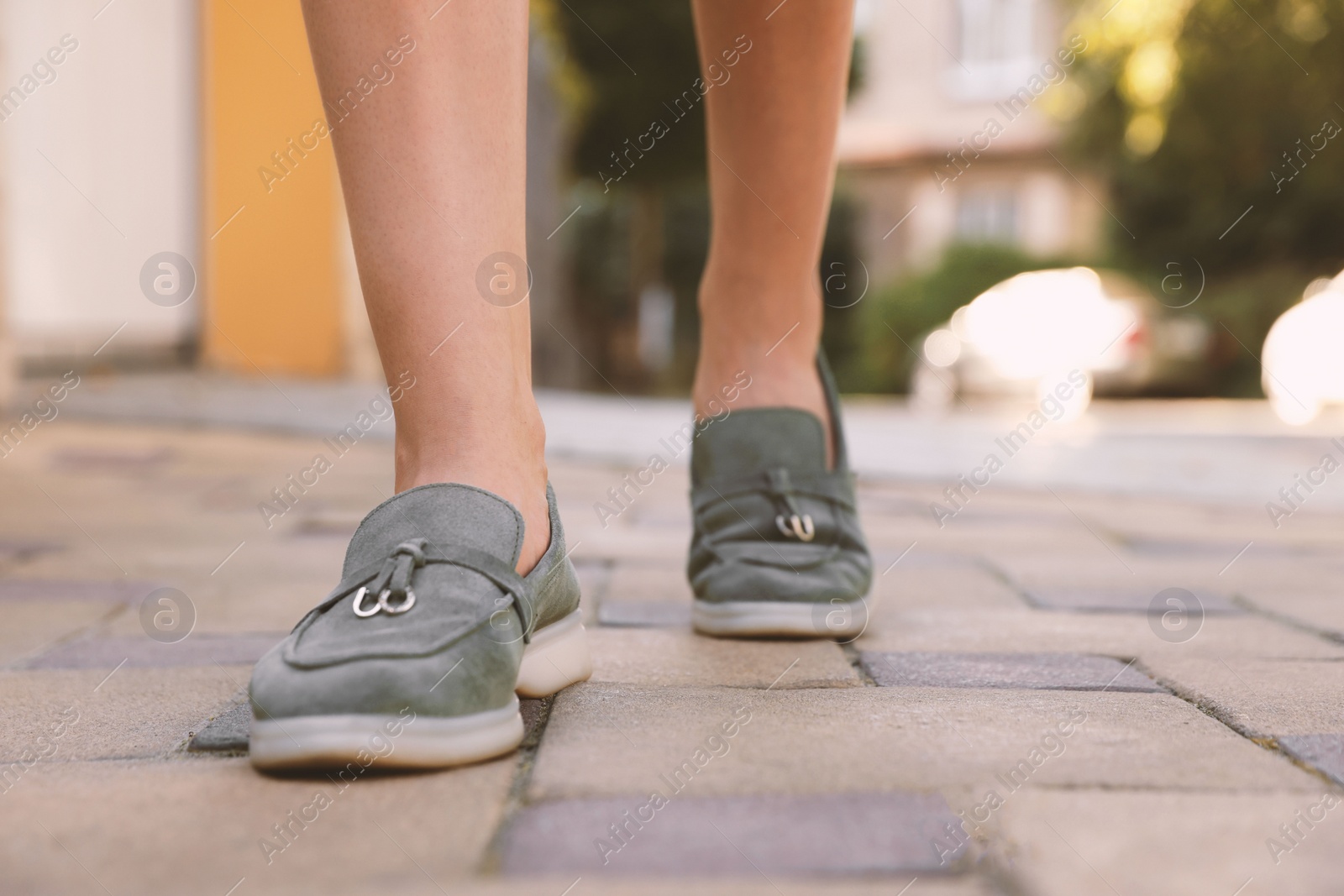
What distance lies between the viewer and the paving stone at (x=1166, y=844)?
652 mm

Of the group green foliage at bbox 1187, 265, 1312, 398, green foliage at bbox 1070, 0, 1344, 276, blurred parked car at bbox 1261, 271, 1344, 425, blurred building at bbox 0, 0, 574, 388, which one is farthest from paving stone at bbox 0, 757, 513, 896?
green foliage at bbox 1187, 265, 1312, 398

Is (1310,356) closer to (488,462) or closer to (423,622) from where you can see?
(488,462)

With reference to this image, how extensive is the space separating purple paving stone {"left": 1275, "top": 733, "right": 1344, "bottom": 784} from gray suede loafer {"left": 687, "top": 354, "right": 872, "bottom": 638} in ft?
1.54

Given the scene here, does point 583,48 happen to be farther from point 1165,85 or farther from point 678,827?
point 678,827

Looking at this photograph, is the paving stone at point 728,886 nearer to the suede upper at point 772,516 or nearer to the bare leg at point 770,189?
the suede upper at point 772,516

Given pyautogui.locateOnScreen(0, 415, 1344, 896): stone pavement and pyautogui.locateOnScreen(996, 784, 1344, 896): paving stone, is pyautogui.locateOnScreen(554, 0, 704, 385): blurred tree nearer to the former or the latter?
pyautogui.locateOnScreen(0, 415, 1344, 896): stone pavement

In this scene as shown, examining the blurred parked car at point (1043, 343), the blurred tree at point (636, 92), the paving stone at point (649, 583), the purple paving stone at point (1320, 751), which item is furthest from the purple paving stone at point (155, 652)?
the blurred parked car at point (1043, 343)

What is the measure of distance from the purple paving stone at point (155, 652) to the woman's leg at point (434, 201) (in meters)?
0.39

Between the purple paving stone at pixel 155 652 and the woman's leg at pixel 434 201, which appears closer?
the woman's leg at pixel 434 201

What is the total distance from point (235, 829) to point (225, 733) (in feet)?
0.73

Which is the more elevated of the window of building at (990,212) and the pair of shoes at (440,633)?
the pair of shoes at (440,633)

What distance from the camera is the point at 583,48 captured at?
8.27 meters

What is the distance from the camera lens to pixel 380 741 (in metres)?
0.82

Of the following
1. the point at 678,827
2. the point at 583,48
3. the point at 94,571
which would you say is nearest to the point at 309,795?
the point at 678,827
